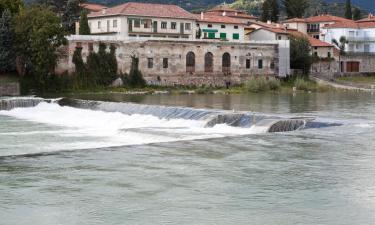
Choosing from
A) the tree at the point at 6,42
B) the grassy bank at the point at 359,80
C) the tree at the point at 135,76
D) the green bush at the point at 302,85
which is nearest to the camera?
the tree at the point at 6,42

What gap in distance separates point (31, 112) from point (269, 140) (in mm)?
19788

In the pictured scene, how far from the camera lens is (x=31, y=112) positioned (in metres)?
39.8

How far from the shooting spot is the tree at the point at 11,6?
5491 cm

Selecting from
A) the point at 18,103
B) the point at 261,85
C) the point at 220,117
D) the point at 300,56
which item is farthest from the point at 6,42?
the point at 300,56

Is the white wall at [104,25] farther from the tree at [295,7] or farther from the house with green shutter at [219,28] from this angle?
the tree at [295,7]

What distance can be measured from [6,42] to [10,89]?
3561mm

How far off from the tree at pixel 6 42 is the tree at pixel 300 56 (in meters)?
28.5

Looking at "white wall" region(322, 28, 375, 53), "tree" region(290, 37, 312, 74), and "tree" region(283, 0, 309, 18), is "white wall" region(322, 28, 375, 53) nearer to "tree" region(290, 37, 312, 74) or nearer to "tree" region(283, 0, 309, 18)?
"tree" region(290, 37, 312, 74)

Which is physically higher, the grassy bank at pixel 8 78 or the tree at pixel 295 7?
the tree at pixel 295 7

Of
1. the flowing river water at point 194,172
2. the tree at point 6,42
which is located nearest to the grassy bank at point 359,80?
the tree at point 6,42

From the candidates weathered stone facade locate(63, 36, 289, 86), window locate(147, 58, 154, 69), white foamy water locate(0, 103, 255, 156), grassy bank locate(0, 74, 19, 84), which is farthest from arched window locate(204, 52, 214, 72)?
white foamy water locate(0, 103, 255, 156)

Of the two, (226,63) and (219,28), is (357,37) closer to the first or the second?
(219,28)

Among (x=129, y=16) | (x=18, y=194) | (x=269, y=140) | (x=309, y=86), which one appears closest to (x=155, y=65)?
(x=129, y=16)

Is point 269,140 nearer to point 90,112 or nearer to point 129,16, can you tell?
point 90,112
